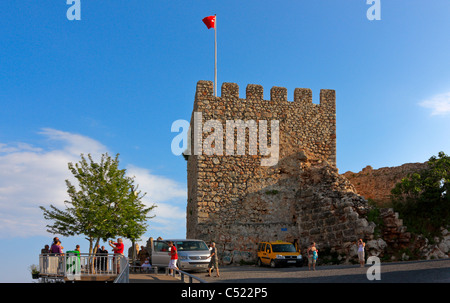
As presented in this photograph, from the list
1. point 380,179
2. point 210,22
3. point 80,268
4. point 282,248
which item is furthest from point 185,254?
point 380,179

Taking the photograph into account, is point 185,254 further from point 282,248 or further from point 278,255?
point 282,248

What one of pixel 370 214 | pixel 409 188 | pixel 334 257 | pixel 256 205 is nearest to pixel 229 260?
pixel 256 205

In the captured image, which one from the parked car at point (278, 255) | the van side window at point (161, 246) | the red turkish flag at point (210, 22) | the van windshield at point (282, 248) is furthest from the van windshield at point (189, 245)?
the red turkish flag at point (210, 22)

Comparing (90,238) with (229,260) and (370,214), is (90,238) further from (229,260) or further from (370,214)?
(370,214)

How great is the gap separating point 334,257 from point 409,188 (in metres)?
5.86

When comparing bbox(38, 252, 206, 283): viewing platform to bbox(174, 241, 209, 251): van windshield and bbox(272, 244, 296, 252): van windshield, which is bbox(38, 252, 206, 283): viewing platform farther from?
bbox(272, 244, 296, 252): van windshield

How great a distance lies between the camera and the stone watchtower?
1036 inches

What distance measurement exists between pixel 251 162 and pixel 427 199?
32.1 ft

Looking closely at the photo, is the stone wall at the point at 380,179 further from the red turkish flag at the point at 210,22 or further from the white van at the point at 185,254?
the red turkish flag at the point at 210,22

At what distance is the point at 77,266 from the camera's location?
18438 mm

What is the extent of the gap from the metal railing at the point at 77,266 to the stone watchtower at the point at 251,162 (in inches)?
297

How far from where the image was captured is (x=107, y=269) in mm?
18953

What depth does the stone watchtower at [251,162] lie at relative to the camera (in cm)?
2631
